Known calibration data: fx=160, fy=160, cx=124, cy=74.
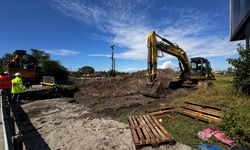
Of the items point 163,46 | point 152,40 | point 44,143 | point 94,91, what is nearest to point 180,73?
point 163,46

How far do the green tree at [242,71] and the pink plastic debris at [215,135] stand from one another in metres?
3.04

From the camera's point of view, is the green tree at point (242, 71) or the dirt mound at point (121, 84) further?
the dirt mound at point (121, 84)

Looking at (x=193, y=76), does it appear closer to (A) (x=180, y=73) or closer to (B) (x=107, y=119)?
(A) (x=180, y=73)

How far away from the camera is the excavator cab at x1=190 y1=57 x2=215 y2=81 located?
1326 centimetres

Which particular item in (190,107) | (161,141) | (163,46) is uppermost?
(163,46)

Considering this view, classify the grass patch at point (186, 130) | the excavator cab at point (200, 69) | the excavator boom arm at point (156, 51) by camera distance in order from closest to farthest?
the grass patch at point (186, 130) → the excavator boom arm at point (156, 51) → the excavator cab at point (200, 69)

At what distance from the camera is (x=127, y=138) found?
176 inches

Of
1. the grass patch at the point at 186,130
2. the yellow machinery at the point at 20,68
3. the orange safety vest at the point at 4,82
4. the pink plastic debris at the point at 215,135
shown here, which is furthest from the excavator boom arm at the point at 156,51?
the yellow machinery at the point at 20,68

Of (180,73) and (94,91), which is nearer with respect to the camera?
(180,73)

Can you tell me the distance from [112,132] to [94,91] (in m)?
11.1

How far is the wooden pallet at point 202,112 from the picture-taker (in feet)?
16.2

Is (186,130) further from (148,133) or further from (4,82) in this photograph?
(4,82)

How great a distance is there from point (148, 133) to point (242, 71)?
16.0ft

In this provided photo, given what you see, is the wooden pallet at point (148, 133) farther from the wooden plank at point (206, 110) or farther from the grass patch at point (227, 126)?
the wooden plank at point (206, 110)
